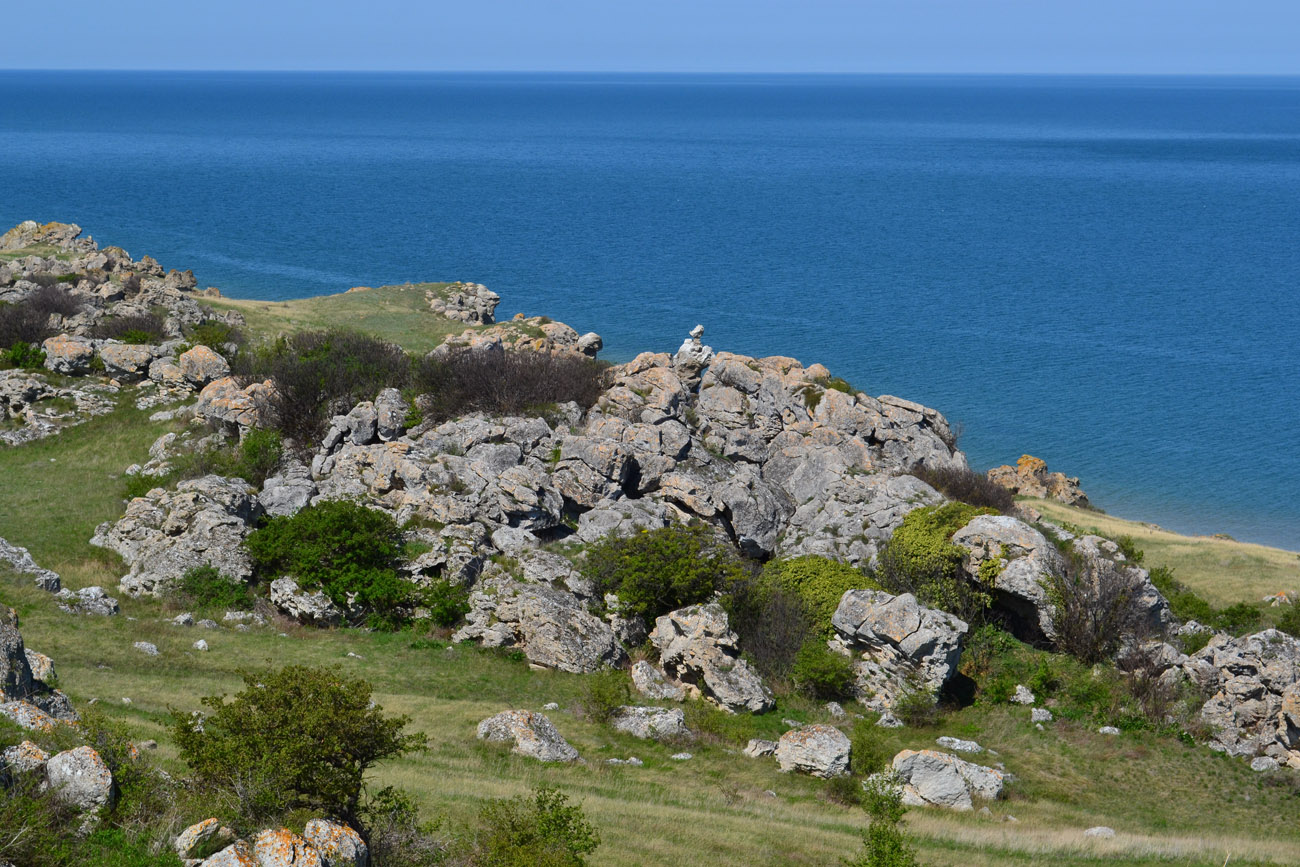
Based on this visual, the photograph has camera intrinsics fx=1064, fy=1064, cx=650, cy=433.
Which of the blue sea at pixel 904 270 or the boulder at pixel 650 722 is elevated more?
the blue sea at pixel 904 270

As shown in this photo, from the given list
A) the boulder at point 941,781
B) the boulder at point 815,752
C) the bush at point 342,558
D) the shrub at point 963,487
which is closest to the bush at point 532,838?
the boulder at point 815,752

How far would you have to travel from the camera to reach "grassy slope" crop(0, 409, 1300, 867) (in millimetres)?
22391

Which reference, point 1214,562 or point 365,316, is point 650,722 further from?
point 365,316

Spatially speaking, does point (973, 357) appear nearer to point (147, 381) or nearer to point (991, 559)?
point (991, 559)

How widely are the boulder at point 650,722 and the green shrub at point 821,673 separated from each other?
4329 mm

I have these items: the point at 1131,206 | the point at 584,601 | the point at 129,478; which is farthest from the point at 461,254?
the point at 1131,206

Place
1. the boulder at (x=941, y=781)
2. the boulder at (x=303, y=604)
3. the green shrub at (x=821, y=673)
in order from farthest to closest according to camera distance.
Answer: the boulder at (x=303, y=604) → the green shrub at (x=821, y=673) → the boulder at (x=941, y=781)

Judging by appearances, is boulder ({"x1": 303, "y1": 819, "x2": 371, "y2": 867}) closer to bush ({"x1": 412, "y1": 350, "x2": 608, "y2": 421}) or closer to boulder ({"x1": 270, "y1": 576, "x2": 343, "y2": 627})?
boulder ({"x1": 270, "y1": 576, "x2": 343, "y2": 627})

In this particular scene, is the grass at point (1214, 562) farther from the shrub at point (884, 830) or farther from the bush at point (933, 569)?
the shrub at point (884, 830)

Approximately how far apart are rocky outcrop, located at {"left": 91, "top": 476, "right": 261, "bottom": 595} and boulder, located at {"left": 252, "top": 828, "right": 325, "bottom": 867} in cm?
2112

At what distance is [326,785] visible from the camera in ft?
54.1

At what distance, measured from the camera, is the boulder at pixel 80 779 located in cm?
1568

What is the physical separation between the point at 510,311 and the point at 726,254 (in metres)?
38.3

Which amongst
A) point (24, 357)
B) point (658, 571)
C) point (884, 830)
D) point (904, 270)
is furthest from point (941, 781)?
point (904, 270)
